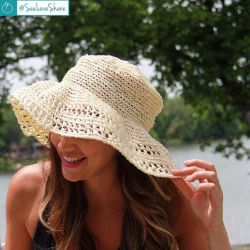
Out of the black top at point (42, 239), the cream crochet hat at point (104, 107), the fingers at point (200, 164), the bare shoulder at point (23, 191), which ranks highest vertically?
the cream crochet hat at point (104, 107)

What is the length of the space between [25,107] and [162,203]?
58 centimetres

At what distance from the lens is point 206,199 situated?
168 cm

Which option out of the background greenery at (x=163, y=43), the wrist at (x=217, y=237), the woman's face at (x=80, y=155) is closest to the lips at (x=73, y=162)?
the woman's face at (x=80, y=155)

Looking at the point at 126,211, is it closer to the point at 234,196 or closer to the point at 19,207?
the point at 19,207

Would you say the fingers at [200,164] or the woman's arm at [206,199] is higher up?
the fingers at [200,164]

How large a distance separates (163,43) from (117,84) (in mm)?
6181

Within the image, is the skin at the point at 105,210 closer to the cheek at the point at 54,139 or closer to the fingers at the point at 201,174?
the fingers at the point at 201,174

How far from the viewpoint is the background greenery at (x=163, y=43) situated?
7.34 meters

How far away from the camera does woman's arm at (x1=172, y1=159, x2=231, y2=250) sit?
1.61m

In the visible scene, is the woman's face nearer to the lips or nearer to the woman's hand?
Result: the lips

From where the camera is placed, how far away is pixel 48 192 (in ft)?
5.95

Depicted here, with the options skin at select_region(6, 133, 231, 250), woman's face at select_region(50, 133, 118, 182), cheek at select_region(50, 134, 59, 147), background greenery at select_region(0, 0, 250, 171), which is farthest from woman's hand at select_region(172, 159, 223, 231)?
background greenery at select_region(0, 0, 250, 171)

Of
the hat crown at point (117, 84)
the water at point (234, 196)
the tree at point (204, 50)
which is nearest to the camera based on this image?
the hat crown at point (117, 84)

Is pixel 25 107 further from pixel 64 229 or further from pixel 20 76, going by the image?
pixel 20 76
